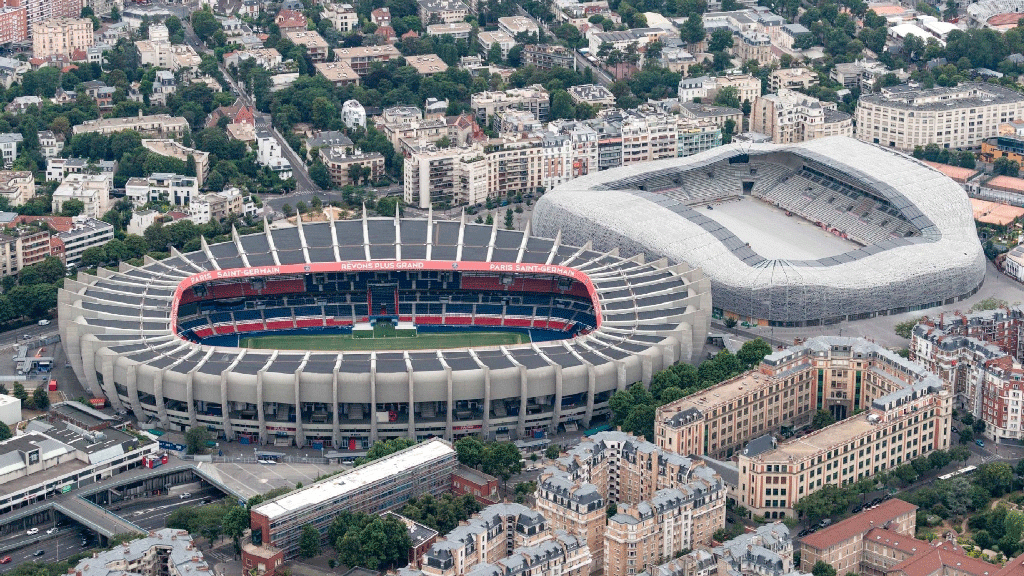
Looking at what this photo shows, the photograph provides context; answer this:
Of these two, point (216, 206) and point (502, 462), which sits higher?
point (216, 206)

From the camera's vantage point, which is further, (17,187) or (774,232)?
(17,187)

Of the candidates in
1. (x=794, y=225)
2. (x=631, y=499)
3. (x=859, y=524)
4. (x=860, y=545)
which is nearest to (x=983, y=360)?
(x=859, y=524)

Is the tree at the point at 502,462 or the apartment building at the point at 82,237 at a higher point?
the apartment building at the point at 82,237

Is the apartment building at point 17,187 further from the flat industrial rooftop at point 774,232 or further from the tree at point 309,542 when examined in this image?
the tree at point 309,542

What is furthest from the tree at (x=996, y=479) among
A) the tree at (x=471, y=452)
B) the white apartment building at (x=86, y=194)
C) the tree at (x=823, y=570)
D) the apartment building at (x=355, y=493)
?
the white apartment building at (x=86, y=194)

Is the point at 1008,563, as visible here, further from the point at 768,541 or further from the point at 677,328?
the point at 677,328

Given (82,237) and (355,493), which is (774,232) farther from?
(355,493)
